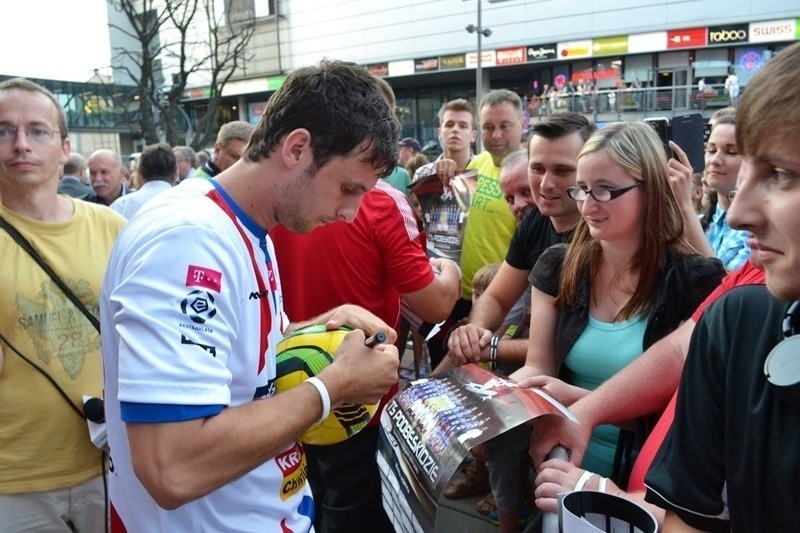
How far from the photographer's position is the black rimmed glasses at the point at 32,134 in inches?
102

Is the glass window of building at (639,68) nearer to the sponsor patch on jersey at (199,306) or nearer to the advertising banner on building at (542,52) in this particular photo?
the advertising banner on building at (542,52)

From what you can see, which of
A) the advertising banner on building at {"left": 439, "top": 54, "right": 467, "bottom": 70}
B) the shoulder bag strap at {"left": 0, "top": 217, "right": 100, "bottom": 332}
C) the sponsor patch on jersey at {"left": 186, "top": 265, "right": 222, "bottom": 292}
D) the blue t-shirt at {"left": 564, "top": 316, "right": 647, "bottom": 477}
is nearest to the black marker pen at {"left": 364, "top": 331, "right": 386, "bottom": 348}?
the sponsor patch on jersey at {"left": 186, "top": 265, "right": 222, "bottom": 292}

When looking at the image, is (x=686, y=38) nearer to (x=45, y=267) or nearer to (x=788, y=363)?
(x=45, y=267)

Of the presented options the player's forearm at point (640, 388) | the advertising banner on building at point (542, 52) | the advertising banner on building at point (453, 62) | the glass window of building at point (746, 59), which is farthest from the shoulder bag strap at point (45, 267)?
the advertising banner on building at point (453, 62)

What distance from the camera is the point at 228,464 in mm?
1370

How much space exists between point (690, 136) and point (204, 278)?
2.54 meters

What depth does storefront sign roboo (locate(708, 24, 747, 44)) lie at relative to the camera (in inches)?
1217

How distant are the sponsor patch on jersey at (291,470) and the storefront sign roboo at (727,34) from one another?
36.1m

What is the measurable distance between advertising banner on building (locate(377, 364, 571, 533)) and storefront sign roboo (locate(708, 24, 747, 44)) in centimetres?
3560

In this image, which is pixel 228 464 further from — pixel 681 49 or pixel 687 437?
pixel 681 49

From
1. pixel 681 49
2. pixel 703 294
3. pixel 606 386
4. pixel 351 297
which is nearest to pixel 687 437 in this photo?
pixel 606 386

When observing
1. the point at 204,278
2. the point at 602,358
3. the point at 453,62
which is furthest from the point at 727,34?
the point at 204,278

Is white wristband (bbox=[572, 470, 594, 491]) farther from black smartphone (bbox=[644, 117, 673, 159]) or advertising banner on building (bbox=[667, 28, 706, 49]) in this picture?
advertising banner on building (bbox=[667, 28, 706, 49])

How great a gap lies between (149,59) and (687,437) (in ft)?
71.6
